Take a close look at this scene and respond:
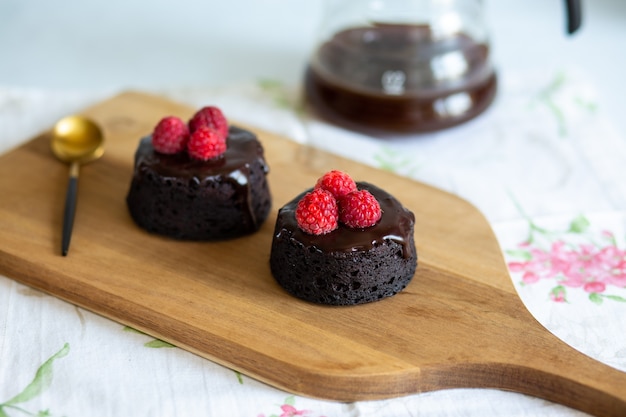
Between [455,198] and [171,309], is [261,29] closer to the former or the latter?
[455,198]

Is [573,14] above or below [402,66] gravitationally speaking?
above

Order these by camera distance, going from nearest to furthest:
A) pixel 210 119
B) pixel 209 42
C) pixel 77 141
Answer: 1. pixel 210 119
2. pixel 77 141
3. pixel 209 42

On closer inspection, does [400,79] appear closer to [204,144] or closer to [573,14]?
[573,14]

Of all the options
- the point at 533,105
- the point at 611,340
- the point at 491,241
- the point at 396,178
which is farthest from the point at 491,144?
the point at 611,340

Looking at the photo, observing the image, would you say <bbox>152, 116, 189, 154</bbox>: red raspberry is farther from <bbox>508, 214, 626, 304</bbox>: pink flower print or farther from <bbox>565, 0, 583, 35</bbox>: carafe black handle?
<bbox>565, 0, 583, 35</bbox>: carafe black handle

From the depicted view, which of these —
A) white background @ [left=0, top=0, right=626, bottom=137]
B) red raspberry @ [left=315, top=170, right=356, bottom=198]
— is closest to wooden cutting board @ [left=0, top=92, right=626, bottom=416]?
red raspberry @ [left=315, top=170, right=356, bottom=198]

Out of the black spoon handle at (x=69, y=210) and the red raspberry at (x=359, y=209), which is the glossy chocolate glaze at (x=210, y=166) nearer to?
the black spoon handle at (x=69, y=210)

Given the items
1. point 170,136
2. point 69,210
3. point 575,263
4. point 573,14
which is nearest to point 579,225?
point 575,263
